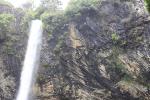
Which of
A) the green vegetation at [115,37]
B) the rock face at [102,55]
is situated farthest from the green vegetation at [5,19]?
the green vegetation at [115,37]

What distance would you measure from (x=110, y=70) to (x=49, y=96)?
13.3 ft

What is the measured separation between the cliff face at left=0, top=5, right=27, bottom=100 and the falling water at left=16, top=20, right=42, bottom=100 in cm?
39

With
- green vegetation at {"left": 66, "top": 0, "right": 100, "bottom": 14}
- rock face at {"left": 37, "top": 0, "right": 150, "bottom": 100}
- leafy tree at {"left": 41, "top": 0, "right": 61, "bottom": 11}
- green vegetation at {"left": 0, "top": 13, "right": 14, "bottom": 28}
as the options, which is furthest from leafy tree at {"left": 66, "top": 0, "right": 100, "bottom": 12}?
green vegetation at {"left": 0, "top": 13, "right": 14, "bottom": 28}

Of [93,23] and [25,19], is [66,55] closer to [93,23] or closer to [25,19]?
[93,23]

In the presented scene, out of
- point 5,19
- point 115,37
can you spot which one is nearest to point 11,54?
point 5,19

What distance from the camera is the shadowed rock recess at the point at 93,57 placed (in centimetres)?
1727

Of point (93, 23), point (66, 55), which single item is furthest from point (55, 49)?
point (93, 23)

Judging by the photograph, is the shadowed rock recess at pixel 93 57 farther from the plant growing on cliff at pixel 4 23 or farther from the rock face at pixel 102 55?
the plant growing on cliff at pixel 4 23

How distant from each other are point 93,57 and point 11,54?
5.30 m

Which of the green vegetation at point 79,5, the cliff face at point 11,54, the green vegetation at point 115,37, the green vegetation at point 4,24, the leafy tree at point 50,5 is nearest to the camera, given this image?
the green vegetation at point 115,37

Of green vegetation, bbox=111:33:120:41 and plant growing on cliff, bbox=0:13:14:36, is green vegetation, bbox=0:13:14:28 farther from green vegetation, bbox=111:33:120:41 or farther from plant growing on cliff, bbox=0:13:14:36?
green vegetation, bbox=111:33:120:41

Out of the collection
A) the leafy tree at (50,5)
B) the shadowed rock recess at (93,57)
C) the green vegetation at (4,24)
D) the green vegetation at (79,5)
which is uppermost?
the leafy tree at (50,5)

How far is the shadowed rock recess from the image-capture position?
17266 mm

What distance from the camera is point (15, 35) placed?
19594mm
